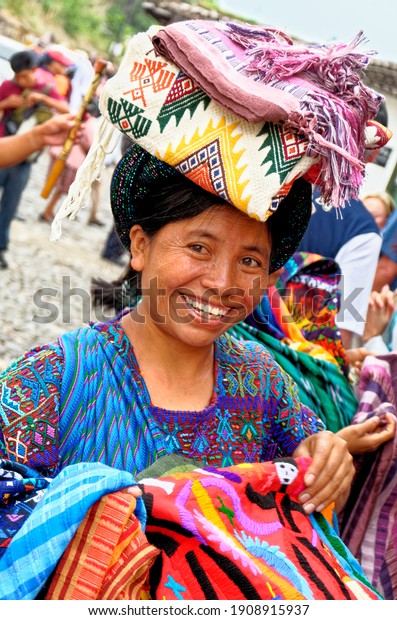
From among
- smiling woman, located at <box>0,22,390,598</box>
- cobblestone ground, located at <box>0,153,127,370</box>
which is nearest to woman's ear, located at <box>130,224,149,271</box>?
smiling woman, located at <box>0,22,390,598</box>

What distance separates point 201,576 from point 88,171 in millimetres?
1122

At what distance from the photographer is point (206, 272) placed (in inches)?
81.4

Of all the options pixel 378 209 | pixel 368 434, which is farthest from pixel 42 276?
pixel 368 434

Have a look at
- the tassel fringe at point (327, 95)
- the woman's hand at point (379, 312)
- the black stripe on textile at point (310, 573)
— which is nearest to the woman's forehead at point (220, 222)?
the tassel fringe at point (327, 95)

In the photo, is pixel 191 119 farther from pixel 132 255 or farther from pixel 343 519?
pixel 343 519

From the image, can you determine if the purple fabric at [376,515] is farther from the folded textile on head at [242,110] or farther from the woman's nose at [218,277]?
the folded textile on head at [242,110]

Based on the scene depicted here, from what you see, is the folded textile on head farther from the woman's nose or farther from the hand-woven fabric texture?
the hand-woven fabric texture

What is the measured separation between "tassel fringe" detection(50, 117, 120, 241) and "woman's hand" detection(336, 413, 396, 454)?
1.33m

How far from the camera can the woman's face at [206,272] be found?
2066 mm

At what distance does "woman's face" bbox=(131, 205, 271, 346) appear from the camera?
2.07 m

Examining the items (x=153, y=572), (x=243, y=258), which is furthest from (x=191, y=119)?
(x=153, y=572)

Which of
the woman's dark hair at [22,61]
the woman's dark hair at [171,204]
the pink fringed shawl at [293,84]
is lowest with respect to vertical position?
the woman's dark hair at [22,61]

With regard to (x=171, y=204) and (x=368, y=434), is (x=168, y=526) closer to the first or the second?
(x=171, y=204)

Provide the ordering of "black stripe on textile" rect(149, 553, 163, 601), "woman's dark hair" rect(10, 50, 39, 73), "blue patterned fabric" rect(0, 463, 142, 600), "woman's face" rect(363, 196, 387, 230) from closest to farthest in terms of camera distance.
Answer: "blue patterned fabric" rect(0, 463, 142, 600) → "black stripe on textile" rect(149, 553, 163, 601) → "woman's face" rect(363, 196, 387, 230) → "woman's dark hair" rect(10, 50, 39, 73)
